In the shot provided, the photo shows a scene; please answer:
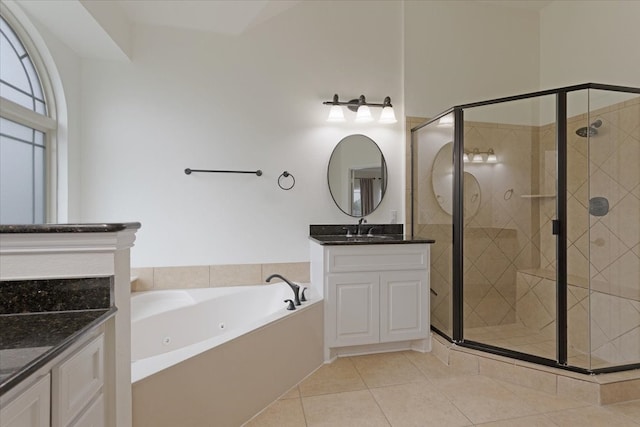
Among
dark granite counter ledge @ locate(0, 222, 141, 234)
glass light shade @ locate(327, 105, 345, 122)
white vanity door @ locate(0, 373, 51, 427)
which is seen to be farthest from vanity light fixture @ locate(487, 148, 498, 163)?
white vanity door @ locate(0, 373, 51, 427)

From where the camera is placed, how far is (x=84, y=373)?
37.8 inches

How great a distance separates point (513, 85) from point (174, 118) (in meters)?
3.26

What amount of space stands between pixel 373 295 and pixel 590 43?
2910 millimetres

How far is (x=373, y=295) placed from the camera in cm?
250

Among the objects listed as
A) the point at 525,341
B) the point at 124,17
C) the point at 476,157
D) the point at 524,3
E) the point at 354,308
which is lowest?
the point at 525,341

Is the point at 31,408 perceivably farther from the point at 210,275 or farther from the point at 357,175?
the point at 357,175

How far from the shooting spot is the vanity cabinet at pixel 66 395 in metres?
0.69

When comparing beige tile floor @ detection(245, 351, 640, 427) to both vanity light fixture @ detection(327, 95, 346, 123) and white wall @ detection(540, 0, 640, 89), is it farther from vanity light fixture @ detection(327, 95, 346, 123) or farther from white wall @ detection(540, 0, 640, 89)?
white wall @ detection(540, 0, 640, 89)

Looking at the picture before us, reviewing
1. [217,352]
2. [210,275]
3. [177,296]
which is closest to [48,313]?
[217,352]

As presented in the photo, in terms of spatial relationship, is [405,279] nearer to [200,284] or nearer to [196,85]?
[200,284]

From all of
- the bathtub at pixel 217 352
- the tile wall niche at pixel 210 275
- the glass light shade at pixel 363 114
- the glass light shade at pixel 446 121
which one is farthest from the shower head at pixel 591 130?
the tile wall niche at pixel 210 275

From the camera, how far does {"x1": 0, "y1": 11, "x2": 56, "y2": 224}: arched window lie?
2.00 metres

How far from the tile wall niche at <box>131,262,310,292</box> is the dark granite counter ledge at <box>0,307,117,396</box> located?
66.4 inches

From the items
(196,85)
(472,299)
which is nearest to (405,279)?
(472,299)
